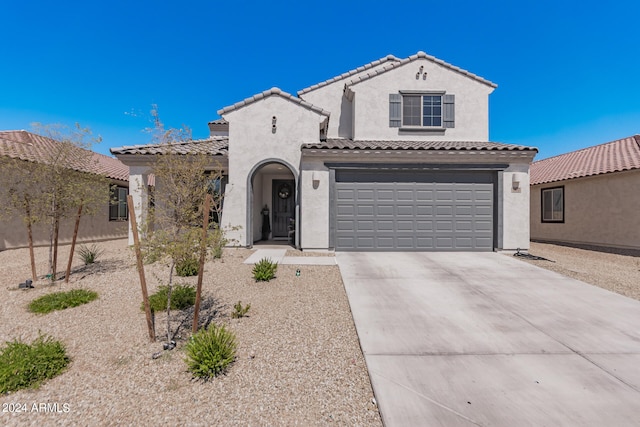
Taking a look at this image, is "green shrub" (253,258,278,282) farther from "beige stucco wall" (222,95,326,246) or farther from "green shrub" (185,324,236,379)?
"beige stucco wall" (222,95,326,246)

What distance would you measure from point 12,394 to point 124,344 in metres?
1.01

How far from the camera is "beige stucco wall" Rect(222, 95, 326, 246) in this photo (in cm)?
1012

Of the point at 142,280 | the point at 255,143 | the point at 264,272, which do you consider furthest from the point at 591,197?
the point at 142,280

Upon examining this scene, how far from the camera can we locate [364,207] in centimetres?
963

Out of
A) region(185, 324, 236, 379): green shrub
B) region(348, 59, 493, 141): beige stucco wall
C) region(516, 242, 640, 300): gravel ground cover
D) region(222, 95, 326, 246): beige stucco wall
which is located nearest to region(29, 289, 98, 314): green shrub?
region(185, 324, 236, 379): green shrub

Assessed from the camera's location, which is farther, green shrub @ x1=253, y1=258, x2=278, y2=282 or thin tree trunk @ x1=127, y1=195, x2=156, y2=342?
green shrub @ x1=253, y1=258, x2=278, y2=282

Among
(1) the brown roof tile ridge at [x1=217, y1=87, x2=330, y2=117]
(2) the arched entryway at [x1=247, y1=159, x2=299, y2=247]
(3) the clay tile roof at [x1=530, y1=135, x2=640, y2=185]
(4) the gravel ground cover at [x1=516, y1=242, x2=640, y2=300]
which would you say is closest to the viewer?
(4) the gravel ground cover at [x1=516, y1=242, x2=640, y2=300]

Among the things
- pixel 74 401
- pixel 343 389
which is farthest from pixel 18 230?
pixel 343 389

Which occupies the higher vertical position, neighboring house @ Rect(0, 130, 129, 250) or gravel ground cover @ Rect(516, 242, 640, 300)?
neighboring house @ Rect(0, 130, 129, 250)

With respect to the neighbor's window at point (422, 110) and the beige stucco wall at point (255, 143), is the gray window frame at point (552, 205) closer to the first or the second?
the neighbor's window at point (422, 110)

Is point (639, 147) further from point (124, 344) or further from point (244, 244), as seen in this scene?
point (124, 344)

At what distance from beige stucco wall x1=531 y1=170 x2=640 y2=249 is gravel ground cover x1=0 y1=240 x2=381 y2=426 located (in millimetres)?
13080

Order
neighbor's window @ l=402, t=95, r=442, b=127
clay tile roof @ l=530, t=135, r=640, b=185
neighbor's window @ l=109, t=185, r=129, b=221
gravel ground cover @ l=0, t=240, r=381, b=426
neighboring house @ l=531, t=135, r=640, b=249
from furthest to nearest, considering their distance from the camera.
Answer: neighbor's window @ l=109, t=185, r=129, b=221 < neighbor's window @ l=402, t=95, r=442, b=127 < clay tile roof @ l=530, t=135, r=640, b=185 < neighboring house @ l=531, t=135, r=640, b=249 < gravel ground cover @ l=0, t=240, r=381, b=426

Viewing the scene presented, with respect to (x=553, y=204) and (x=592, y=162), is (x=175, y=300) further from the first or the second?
(x=592, y=162)
